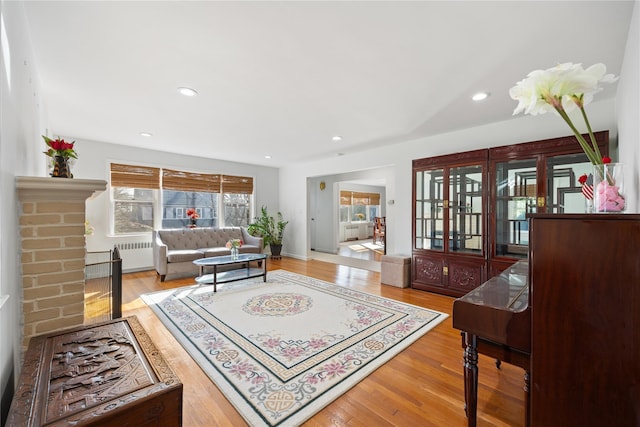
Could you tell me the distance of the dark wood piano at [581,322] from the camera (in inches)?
37.0

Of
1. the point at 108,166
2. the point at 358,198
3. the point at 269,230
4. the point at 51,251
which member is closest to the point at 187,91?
the point at 51,251

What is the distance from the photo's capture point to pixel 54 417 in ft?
2.56

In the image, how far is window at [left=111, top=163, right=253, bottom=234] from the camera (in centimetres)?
507

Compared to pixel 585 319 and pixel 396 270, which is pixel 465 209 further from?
pixel 585 319

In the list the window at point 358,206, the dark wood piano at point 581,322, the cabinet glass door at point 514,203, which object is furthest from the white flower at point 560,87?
the window at point 358,206

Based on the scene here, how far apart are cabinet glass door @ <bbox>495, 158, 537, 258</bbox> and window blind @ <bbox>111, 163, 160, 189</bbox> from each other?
233 inches

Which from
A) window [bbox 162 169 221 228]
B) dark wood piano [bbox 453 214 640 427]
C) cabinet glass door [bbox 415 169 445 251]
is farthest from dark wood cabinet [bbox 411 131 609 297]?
window [bbox 162 169 221 228]

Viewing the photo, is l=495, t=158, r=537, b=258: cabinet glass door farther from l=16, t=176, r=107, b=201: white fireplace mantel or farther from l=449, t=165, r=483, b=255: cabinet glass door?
l=16, t=176, r=107, b=201: white fireplace mantel

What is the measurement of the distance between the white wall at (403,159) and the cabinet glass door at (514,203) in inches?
18.3

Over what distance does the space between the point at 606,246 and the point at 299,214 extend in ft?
19.9

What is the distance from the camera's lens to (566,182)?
2910 millimetres

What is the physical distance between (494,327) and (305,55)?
6.98ft

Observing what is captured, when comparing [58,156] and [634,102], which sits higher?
[634,102]

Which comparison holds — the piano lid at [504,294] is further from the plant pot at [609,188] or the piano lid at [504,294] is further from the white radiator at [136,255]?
the white radiator at [136,255]
